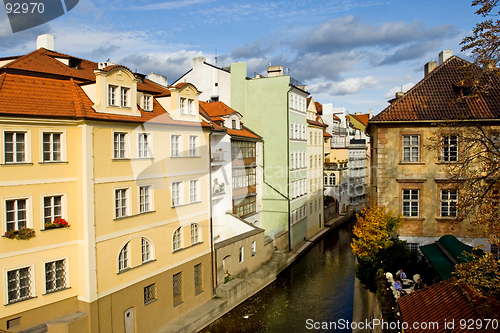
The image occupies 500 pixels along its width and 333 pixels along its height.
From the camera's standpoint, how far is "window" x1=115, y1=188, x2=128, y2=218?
57.7 ft

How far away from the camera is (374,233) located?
67.3ft

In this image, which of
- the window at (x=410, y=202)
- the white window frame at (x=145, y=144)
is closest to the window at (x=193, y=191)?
the white window frame at (x=145, y=144)

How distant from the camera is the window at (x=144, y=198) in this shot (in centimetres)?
1875

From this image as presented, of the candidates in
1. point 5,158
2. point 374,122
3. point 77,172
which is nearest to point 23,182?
point 5,158

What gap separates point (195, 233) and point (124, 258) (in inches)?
206

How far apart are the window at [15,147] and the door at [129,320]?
811 cm

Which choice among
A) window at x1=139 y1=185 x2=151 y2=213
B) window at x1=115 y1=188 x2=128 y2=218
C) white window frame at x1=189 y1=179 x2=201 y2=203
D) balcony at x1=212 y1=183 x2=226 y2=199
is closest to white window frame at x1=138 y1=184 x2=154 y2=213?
window at x1=139 y1=185 x2=151 y2=213

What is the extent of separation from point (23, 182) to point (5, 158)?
3.53 ft

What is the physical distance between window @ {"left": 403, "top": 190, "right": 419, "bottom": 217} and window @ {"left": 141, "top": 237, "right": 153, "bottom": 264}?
14.5 metres

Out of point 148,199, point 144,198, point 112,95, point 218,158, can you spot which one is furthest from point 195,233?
point 112,95

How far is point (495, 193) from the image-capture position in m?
A: 10.3

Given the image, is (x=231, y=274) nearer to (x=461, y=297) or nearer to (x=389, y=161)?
(x=389, y=161)

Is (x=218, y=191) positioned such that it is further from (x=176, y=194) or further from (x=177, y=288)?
(x=177, y=288)

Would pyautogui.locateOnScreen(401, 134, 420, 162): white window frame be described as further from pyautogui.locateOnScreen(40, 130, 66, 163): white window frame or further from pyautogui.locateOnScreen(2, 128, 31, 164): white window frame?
pyautogui.locateOnScreen(2, 128, 31, 164): white window frame
